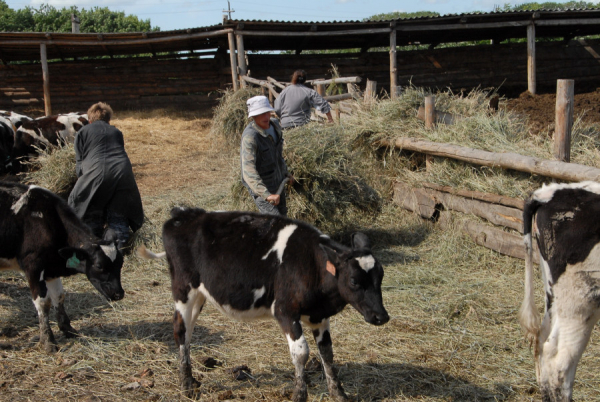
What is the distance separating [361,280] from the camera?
3793mm

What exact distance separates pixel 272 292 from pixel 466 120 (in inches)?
218

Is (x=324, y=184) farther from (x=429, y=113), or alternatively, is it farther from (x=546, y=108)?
(x=546, y=108)

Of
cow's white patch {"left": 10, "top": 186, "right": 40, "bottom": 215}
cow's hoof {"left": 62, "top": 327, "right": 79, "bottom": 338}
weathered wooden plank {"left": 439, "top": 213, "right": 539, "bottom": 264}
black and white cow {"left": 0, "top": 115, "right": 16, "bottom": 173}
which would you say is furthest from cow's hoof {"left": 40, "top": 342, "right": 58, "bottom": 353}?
black and white cow {"left": 0, "top": 115, "right": 16, "bottom": 173}

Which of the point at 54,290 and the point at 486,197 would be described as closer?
the point at 54,290

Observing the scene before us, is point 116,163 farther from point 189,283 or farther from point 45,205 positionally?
point 189,283

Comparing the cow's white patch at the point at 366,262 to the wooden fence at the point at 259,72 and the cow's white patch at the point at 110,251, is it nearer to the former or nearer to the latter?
the cow's white patch at the point at 110,251

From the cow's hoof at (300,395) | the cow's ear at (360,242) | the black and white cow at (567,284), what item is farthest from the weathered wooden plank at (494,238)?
the cow's hoof at (300,395)

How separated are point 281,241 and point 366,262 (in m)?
0.72

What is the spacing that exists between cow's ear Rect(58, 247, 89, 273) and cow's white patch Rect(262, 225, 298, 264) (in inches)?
82.1

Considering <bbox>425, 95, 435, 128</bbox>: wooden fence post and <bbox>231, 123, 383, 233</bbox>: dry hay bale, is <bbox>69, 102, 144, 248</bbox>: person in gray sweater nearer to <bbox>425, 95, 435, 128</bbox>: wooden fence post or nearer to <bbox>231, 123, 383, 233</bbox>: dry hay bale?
<bbox>231, 123, 383, 233</bbox>: dry hay bale

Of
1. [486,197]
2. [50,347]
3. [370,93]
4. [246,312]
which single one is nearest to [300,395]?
[246,312]

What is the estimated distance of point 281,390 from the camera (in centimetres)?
427

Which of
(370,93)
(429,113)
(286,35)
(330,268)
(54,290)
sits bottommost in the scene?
(54,290)

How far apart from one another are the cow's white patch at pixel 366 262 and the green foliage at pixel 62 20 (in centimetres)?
4901
